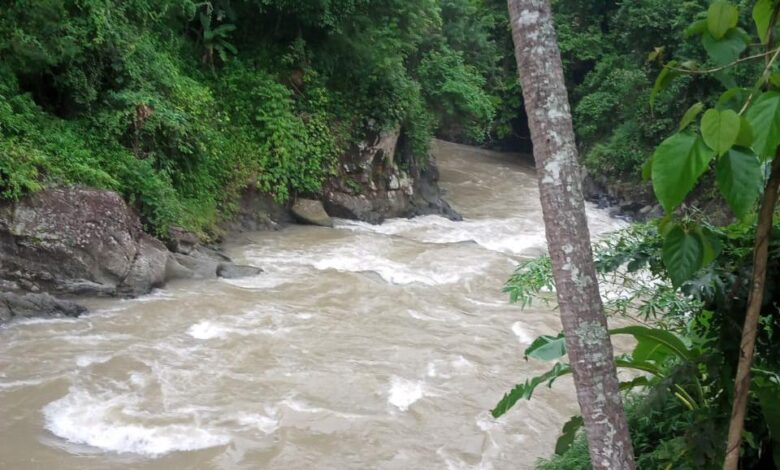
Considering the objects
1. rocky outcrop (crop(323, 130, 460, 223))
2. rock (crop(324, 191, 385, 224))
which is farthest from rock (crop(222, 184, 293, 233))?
rocky outcrop (crop(323, 130, 460, 223))

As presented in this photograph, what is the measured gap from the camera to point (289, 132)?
45.1ft

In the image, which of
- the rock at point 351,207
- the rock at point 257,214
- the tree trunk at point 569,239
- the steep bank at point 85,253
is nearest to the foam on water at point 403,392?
the steep bank at point 85,253

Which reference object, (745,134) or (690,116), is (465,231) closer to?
(690,116)

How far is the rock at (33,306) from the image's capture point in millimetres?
7520

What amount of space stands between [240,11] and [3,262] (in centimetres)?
855

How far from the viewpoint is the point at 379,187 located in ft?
50.8

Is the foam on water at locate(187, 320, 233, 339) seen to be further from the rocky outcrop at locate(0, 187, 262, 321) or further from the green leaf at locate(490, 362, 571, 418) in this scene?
the green leaf at locate(490, 362, 571, 418)

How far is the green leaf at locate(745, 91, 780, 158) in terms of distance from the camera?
162cm

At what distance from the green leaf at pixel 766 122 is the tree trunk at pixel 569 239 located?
0.91m

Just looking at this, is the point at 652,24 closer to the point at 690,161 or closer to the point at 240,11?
the point at 240,11

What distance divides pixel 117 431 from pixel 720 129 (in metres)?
5.47

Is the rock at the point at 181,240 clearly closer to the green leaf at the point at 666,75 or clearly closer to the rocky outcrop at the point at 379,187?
the rocky outcrop at the point at 379,187

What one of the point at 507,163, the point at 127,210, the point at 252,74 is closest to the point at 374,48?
the point at 252,74

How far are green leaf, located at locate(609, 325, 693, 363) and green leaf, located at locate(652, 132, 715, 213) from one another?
1.74m
